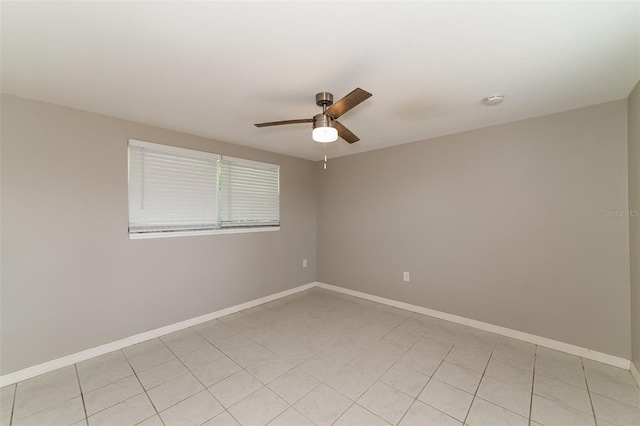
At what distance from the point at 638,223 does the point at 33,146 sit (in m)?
4.86

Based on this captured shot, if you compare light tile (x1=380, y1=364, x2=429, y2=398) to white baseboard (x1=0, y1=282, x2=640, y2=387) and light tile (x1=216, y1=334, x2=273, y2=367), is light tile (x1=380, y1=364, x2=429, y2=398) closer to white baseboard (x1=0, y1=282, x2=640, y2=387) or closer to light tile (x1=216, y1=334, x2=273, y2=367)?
light tile (x1=216, y1=334, x2=273, y2=367)

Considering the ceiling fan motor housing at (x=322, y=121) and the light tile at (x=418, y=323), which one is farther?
the light tile at (x=418, y=323)

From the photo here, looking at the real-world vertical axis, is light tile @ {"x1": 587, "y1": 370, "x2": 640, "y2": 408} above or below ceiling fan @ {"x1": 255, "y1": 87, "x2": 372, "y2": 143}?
below

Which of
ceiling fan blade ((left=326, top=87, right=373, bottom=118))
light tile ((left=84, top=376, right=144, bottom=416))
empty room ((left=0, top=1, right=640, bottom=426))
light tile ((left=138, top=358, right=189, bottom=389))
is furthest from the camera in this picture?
light tile ((left=138, top=358, right=189, bottom=389))

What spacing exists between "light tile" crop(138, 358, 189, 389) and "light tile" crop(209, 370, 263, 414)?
411 mm

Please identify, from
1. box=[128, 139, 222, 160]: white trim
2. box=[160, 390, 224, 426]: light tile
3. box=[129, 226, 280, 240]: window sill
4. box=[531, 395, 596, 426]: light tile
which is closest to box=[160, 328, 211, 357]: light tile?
box=[160, 390, 224, 426]: light tile

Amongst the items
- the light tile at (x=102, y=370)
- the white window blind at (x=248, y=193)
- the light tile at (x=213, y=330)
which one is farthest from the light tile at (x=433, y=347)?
the light tile at (x=102, y=370)

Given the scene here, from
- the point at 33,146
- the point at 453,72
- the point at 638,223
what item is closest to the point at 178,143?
the point at 33,146

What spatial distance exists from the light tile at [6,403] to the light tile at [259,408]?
1434 millimetres

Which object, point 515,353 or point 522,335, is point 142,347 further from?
point 522,335

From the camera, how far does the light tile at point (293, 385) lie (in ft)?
6.05

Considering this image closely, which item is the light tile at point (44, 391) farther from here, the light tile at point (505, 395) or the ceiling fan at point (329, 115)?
the light tile at point (505, 395)

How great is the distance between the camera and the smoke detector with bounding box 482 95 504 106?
2066 mm

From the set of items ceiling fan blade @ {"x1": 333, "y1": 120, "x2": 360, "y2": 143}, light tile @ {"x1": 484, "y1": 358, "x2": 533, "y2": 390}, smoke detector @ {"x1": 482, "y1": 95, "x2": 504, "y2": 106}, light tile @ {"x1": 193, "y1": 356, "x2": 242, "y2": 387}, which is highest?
smoke detector @ {"x1": 482, "y1": 95, "x2": 504, "y2": 106}
